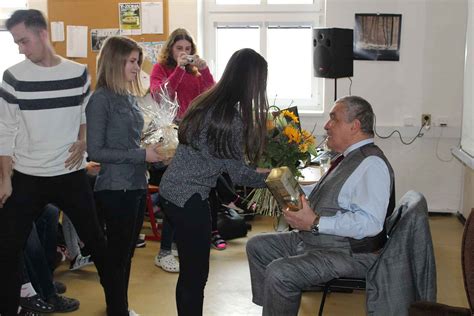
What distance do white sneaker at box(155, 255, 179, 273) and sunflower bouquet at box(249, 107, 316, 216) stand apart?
1.05 m

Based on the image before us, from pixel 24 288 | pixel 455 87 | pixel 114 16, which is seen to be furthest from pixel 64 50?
pixel 455 87

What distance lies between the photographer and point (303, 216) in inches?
94.2

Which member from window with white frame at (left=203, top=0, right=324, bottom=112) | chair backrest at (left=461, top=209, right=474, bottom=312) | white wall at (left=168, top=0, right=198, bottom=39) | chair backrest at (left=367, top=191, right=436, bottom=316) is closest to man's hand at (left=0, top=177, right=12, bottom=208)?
chair backrest at (left=367, top=191, right=436, bottom=316)

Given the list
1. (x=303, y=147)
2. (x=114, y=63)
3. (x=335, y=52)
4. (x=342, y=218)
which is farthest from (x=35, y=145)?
(x=335, y=52)

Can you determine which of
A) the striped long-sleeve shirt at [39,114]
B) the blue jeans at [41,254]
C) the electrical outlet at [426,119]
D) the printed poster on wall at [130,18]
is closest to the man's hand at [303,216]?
the striped long-sleeve shirt at [39,114]

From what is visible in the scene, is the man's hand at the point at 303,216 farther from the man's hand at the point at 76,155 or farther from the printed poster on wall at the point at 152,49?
the printed poster on wall at the point at 152,49

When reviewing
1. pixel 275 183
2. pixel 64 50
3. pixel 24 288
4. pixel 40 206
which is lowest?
pixel 24 288

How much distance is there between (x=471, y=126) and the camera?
14.7 ft

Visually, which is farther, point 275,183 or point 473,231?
point 275,183

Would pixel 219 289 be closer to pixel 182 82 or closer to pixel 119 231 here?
pixel 119 231

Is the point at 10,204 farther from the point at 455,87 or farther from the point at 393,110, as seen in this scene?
the point at 455,87

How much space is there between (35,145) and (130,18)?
9.64 feet

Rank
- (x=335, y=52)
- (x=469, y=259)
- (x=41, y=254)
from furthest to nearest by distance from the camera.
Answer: (x=335, y=52) < (x=41, y=254) < (x=469, y=259)

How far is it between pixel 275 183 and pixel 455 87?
11.2ft
